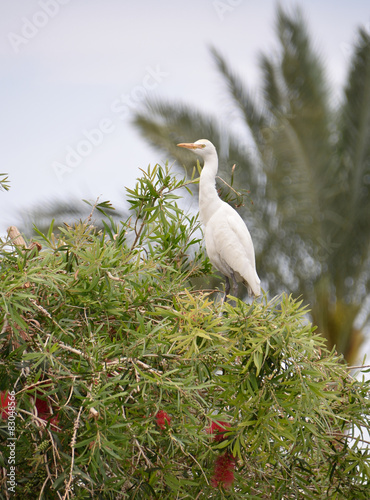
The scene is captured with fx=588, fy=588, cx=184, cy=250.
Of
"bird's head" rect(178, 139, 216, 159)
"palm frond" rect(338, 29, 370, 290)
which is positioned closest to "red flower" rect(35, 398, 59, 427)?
"bird's head" rect(178, 139, 216, 159)

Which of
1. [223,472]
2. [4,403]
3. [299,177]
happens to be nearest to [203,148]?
[223,472]

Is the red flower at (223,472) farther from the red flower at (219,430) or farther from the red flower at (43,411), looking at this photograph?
the red flower at (43,411)

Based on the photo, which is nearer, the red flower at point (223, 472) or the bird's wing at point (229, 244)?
the red flower at point (223, 472)

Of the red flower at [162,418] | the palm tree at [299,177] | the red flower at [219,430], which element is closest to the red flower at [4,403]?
the red flower at [162,418]

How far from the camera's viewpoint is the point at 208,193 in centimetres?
326

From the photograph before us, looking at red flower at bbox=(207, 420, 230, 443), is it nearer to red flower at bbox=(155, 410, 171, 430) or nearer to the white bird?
red flower at bbox=(155, 410, 171, 430)

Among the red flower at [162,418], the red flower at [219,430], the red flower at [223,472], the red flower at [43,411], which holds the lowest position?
the red flower at [223,472]

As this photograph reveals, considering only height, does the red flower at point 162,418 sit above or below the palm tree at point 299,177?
above

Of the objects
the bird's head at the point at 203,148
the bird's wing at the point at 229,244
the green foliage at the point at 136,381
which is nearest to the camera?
the green foliage at the point at 136,381

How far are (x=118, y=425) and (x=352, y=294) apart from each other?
5401 mm

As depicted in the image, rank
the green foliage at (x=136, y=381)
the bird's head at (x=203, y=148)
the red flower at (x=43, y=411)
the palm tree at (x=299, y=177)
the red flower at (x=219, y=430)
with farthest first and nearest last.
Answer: the palm tree at (x=299, y=177), the bird's head at (x=203, y=148), the red flower at (x=219, y=430), the red flower at (x=43, y=411), the green foliage at (x=136, y=381)

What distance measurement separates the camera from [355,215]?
21.6ft

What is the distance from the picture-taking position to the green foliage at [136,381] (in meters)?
1.67

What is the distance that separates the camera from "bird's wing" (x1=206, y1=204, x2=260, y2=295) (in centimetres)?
317
